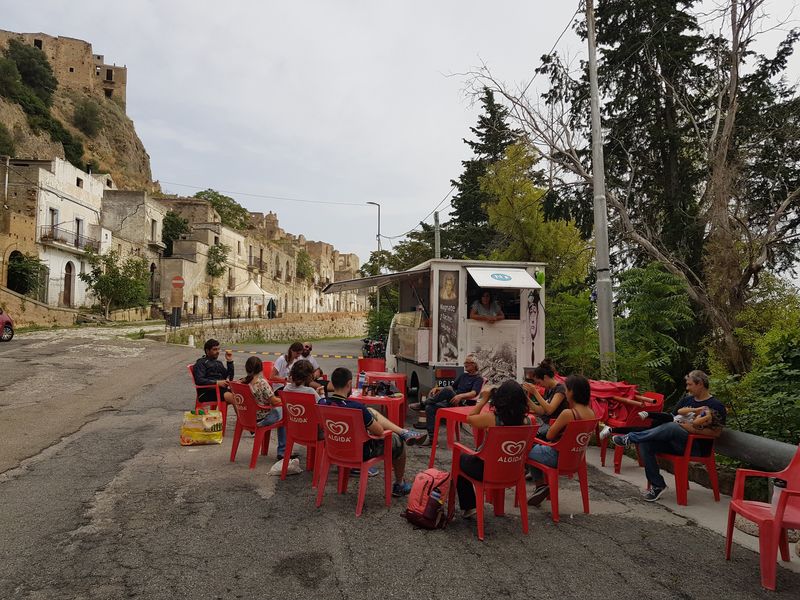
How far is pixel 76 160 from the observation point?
54.6m

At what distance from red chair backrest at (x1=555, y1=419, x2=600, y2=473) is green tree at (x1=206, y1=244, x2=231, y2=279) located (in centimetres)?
4210

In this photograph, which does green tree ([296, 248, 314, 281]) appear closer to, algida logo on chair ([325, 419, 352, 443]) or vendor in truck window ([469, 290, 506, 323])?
vendor in truck window ([469, 290, 506, 323])

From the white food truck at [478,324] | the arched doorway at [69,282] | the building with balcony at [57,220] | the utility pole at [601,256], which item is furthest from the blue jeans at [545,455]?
the arched doorway at [69,282]

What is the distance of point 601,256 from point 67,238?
110ft

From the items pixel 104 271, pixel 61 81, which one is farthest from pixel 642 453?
pixel 61 81

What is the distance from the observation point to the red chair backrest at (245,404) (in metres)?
6.22

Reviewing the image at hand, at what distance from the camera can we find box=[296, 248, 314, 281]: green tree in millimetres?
65312

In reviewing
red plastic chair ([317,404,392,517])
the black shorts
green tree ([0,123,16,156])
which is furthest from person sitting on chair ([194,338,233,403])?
green tree ([0,123,16,156])

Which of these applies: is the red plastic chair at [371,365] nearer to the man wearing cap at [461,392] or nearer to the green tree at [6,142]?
the man wearing cap at [461,392]

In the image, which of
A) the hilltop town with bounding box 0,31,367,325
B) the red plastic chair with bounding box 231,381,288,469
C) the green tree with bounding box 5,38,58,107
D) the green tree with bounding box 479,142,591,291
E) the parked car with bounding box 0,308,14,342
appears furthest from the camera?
the green tree with bounding box 5,38,58,107

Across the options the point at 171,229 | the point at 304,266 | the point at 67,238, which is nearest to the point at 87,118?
the point at 171,229

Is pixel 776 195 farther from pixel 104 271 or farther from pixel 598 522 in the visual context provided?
pixel 104 271

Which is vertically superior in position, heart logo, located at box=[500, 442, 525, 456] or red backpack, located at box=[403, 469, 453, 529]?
heart logo, located at box=[500, 442, 525, 456]

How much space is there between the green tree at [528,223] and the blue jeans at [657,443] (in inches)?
455
